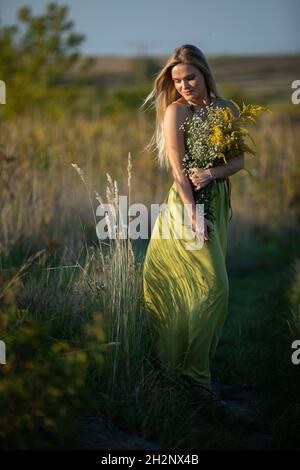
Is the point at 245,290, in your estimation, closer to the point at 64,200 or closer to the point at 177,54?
the point at 64,200

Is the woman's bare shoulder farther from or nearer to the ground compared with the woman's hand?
farther from the ground

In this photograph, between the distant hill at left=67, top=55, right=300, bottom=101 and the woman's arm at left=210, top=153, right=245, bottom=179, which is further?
the distant hill at left=67, top=55, right=300, bottom=101

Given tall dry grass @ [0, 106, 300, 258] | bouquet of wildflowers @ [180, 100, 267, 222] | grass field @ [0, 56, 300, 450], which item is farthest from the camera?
tall dry grass @ [0, 106, 300, 258]

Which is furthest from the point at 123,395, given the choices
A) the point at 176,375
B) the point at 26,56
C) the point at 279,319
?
the point at 26,56

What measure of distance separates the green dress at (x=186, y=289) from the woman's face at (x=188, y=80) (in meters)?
0.11

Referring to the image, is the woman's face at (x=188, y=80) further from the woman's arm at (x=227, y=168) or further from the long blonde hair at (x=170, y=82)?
the woman's arm at (x=227, y=168)

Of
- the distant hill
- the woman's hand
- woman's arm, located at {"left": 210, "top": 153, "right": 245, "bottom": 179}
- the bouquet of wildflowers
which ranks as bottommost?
the woman's hand

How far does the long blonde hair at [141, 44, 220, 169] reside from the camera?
12.5 feet

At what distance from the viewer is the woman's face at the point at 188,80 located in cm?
380

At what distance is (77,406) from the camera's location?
3018 mm
